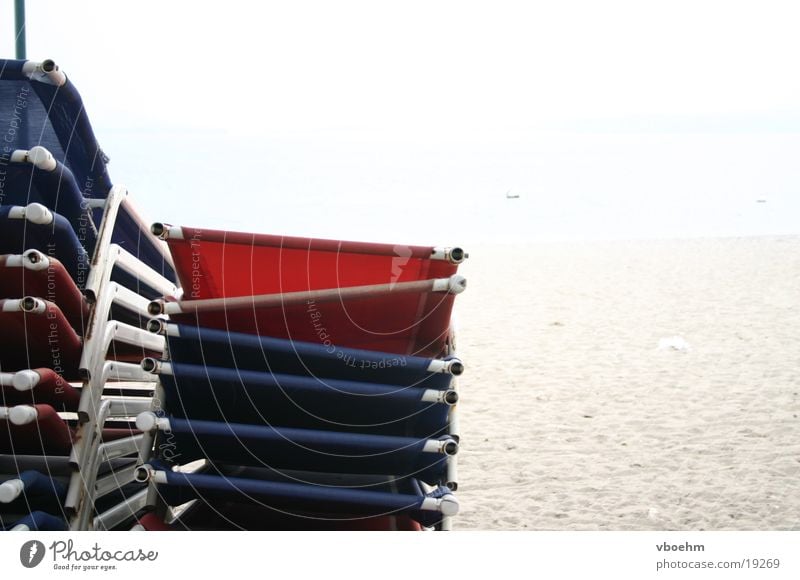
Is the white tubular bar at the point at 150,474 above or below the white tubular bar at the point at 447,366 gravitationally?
below

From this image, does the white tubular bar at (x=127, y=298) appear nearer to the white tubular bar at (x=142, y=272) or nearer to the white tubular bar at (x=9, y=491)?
the white tubular bar at (x=142, y=272)

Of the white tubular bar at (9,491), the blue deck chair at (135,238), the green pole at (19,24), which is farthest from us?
the green pole at (19,24)

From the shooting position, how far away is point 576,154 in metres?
46.2

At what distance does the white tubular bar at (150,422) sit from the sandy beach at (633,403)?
1566mm

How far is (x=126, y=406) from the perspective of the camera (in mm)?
2725

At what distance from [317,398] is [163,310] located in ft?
1.39

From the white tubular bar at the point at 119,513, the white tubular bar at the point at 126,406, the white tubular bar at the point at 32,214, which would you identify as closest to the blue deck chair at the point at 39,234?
the white tubular bar at the point at 32,214

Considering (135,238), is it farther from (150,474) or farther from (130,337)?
(150,474)

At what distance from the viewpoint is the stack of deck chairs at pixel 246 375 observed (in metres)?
2.19

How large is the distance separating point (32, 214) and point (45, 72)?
19.4 inches

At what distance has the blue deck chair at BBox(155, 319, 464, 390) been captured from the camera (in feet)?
7.27

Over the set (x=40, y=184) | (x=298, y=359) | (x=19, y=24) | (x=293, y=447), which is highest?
(x=19, y=24)

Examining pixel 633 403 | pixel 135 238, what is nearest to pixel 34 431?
pixel 135 238

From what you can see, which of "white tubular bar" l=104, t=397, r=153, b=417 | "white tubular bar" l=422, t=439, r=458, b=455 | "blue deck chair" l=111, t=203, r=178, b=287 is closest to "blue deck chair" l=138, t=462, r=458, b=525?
"white tubular bar" l=422, t=439, r=458, b=455
